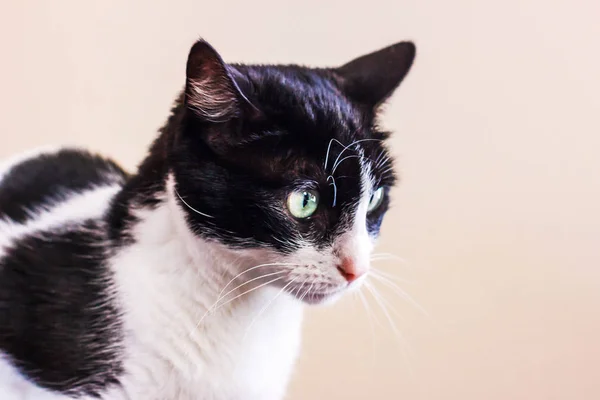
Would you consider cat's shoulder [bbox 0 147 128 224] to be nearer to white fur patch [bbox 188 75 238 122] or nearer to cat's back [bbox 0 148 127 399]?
cat's back [bbox 0 148 127 399]

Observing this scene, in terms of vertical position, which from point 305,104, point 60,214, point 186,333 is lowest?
point 186,333

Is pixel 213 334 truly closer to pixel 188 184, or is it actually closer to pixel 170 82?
pixel 188 184

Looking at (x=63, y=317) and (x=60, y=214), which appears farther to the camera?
(x=60, y=214)

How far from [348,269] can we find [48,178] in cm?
49

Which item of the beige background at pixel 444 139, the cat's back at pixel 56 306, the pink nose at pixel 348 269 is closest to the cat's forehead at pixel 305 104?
the pink nose at pixel 348 269

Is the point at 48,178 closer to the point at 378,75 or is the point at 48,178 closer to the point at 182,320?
the point at 182,320

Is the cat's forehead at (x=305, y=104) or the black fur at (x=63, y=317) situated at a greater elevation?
the cat's forehead at (x=305, y=104)

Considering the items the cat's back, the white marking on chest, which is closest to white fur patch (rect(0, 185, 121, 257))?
the cat's back

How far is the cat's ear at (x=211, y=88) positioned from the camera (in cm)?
51

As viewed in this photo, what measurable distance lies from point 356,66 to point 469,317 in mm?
530

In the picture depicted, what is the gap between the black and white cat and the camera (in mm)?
575

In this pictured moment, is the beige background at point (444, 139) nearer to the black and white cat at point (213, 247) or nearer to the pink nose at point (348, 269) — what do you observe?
the black and white cat at point (213, 247)

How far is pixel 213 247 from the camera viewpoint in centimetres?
60

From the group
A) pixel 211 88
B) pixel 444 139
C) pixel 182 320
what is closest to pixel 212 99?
pixel 211 88
